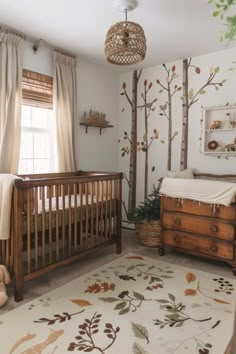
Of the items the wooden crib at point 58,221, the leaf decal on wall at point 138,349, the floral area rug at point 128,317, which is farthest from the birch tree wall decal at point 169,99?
the leaf decal on wall at point 138,349

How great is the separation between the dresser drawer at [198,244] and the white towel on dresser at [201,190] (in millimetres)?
399

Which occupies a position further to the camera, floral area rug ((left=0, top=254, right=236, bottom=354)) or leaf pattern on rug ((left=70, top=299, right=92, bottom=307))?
leaf pattern on rug ((left=70, top=299, right=92, bottom=307))

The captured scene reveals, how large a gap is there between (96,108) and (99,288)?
2.46 metres

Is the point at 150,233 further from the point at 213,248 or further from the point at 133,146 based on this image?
the point at 133,146

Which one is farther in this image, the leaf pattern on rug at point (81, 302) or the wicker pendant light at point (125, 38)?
the wicker pendant light at point (125, 38)

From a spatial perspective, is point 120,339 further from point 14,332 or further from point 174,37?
point 174,37

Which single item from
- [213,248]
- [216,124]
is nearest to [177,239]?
[213,248]

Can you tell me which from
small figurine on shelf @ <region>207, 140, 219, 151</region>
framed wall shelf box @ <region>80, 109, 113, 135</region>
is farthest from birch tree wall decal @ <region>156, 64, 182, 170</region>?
framed wall shelf box @ <region>80, 109, 113, 135</region>

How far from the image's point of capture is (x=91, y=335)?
5.17ft

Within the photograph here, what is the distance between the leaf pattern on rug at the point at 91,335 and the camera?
1469 millimetres

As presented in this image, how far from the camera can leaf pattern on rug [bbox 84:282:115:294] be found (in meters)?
2.09

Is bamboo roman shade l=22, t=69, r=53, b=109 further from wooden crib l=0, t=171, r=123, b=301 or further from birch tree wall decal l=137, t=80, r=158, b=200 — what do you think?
birch tree wall decal l=137, t=80, r=158, b=200

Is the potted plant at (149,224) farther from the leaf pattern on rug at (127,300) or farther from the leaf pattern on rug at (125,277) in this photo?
the leaf pattern on rug at (127,300)

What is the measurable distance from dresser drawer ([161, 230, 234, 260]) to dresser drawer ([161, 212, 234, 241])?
0.19 feet
